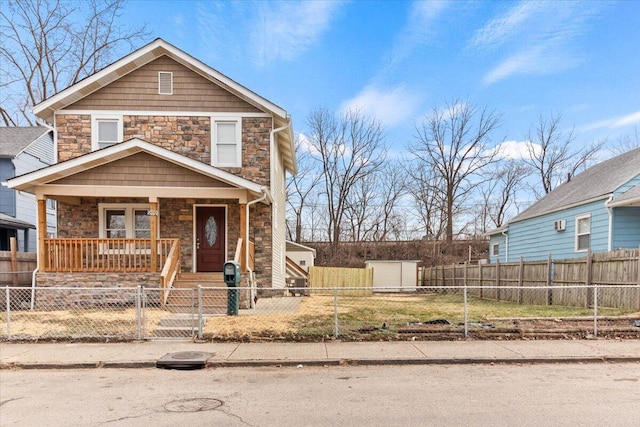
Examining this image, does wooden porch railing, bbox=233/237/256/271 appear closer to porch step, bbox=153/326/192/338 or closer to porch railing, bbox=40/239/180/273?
porch railing, bbox=40/239/180/273

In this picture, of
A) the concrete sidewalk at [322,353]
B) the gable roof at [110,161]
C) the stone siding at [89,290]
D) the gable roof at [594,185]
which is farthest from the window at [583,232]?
the stone siding at [89,290]

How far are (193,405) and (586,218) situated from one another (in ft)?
46.4

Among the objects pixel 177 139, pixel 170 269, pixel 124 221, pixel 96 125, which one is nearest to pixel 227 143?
pixel 177 139

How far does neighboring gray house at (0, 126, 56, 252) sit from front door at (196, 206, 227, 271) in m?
9.20

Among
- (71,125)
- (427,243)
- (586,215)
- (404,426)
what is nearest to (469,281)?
(586,215)

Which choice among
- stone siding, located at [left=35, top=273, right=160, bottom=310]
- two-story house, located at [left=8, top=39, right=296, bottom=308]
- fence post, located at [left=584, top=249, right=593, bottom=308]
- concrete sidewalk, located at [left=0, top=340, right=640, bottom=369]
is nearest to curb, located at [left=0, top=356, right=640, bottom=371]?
concrete sidewalk, located at [left=0, top=340, right=640, bottom=369]

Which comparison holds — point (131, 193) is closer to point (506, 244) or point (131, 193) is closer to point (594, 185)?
point (594, 185)

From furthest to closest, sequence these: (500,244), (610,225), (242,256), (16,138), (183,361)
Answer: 1. (500,244)
2. (16,138)
3. (610,225)
4. (242,256)
5. (183,361)

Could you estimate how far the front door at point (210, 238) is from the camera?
12.7m

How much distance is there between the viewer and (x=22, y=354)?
6.42m

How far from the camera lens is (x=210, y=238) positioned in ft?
42.1

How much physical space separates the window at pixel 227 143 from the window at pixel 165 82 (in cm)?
189

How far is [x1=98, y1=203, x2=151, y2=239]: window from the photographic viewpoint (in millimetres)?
12688

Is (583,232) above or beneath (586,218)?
beneath
